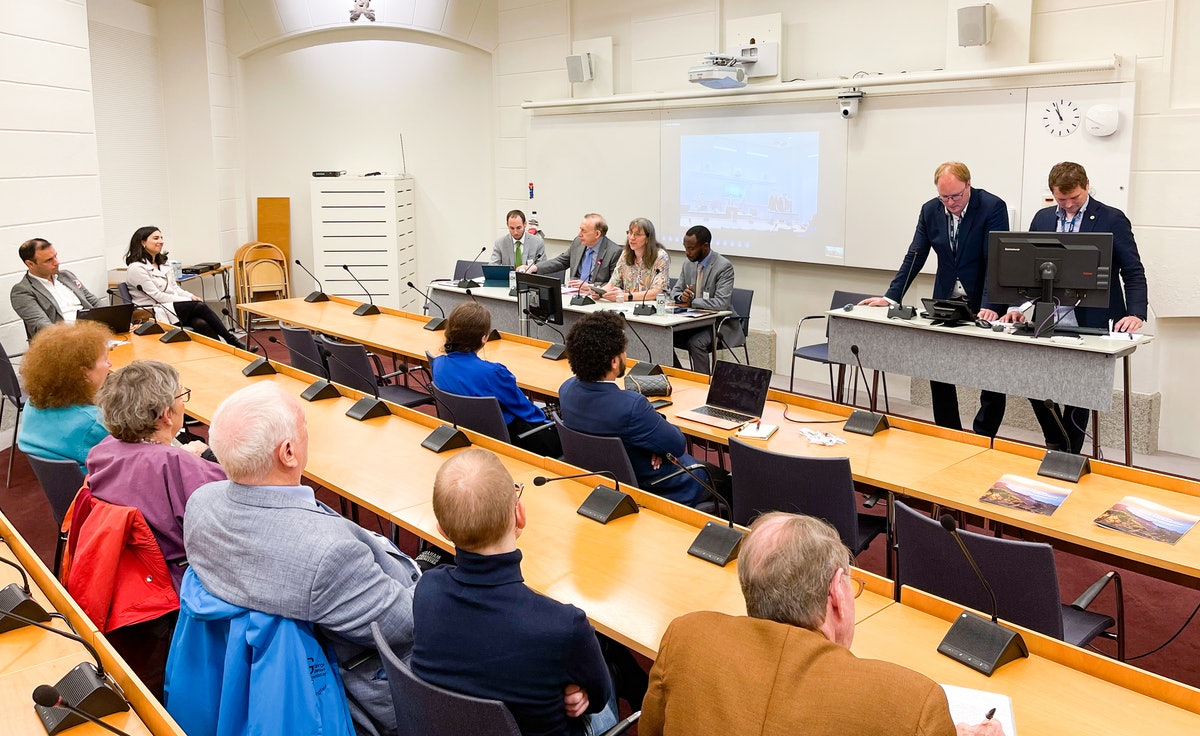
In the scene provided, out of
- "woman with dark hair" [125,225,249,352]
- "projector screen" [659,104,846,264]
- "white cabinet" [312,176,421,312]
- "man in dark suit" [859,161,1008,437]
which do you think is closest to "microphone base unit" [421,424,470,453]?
"man in dark suit" [859,161,1008,437]

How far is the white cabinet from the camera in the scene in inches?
382

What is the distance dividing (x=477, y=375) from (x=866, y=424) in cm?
169

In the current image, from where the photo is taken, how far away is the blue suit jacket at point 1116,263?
15.5 feet

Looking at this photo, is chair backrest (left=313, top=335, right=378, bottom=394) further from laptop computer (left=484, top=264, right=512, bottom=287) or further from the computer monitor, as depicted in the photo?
the computer monitor

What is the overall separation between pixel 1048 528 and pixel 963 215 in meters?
3.07

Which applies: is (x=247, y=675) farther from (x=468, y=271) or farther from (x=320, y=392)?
(x=468, y=271)

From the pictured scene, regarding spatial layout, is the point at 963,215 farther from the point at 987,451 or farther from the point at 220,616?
the point at 220,616

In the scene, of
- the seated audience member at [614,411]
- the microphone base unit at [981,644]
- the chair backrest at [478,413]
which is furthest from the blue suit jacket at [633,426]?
the microphone base unit at [981,644]

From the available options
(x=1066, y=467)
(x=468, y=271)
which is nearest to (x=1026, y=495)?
(x=1066, y=467)

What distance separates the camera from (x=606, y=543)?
2684mm

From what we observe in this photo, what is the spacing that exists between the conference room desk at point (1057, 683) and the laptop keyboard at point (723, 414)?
1.75 meters

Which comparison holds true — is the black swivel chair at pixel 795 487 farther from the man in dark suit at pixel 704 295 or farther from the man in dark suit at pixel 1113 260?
the man in dark suit at pixel 704 295

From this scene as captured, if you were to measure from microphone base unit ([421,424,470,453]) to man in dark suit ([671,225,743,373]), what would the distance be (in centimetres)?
296

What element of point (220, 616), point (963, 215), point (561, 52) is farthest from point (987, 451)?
point (561, 52)
